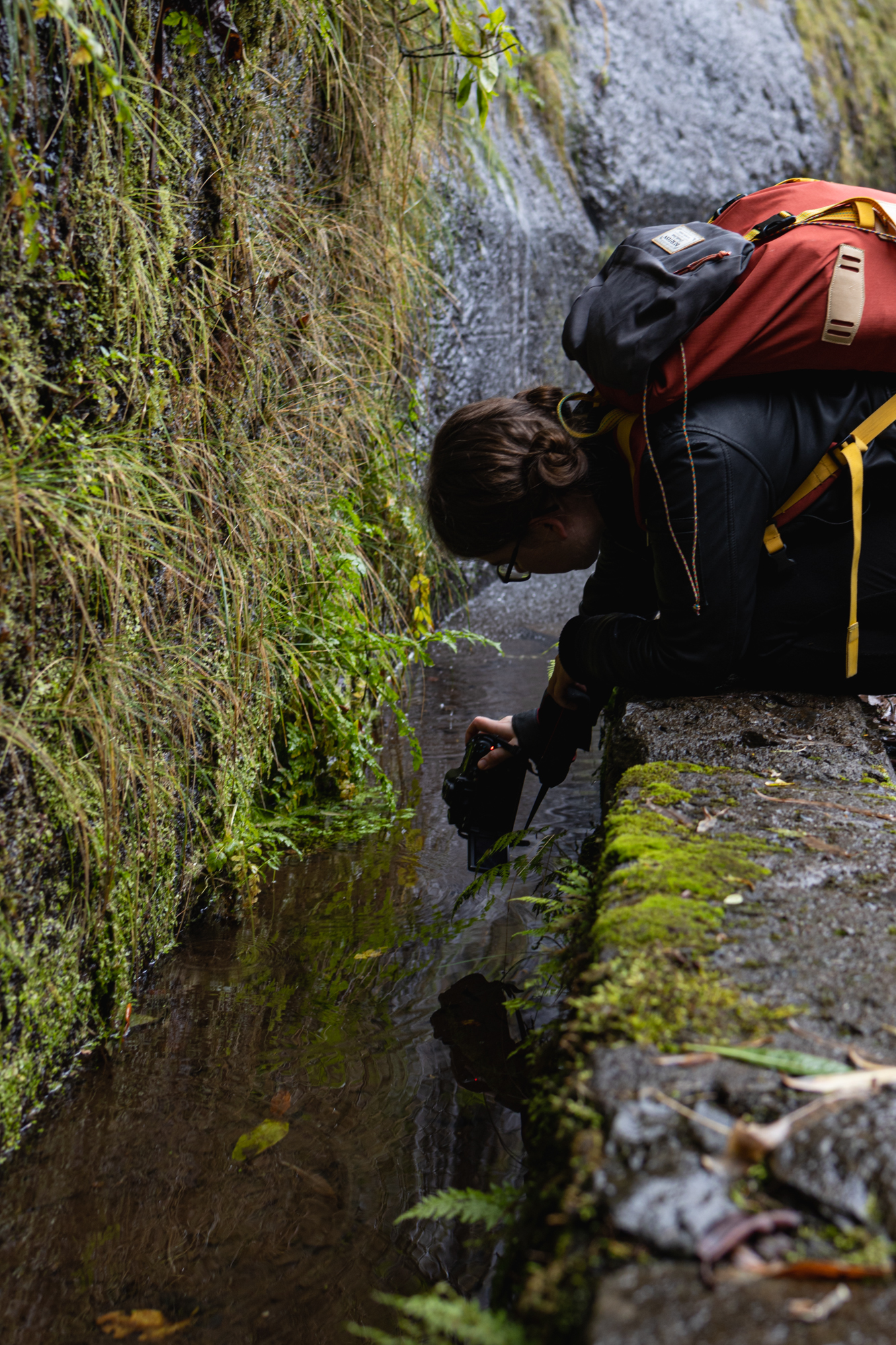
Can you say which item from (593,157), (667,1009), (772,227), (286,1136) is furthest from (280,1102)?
(593,157)

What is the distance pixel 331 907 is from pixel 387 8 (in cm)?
312

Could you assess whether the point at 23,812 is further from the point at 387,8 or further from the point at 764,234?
the point at 387,8

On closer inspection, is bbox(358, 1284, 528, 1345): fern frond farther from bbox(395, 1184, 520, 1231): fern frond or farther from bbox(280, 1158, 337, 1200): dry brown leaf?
bbox(280, 1158, 337, 1200): dry brown leaf

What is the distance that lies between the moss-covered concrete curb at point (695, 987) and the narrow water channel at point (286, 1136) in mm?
528

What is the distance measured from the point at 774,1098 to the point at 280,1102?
126 cm

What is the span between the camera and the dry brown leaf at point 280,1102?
194 centimetres

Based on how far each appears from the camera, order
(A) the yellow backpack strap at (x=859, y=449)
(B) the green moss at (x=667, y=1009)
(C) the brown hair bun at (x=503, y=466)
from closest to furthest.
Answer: (B) the green moss at (x=667, y=1009), (A) the yellow backpack strap at (x=859, y=449), (C) the brown hair bun at (x=503, y=466)

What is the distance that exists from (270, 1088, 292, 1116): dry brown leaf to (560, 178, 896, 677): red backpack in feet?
5.09

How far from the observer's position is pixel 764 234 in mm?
2096

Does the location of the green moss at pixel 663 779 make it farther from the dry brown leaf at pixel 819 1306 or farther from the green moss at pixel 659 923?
the dry brown leaf at pixel 819 1306

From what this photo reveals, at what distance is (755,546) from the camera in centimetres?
207

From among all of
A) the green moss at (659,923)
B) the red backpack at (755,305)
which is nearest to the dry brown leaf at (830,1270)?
the green moss at (659,923)

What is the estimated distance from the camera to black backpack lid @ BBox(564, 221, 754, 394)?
1.94m

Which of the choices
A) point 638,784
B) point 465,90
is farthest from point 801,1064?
point 465,90
